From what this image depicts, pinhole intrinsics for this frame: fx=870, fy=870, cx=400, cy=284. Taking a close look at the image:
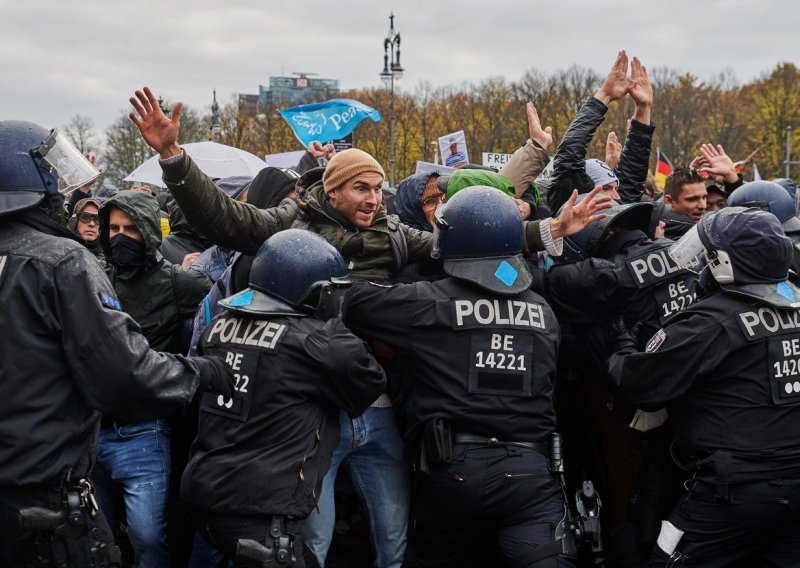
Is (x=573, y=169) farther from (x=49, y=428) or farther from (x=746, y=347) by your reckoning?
(x=49, y=428)

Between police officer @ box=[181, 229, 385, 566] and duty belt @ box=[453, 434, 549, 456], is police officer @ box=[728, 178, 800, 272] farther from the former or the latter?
police officer @ box=[181, 229, 385, 566]

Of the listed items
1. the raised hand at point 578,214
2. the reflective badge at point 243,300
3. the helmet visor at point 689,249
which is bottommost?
the reflective badge at point 243,300

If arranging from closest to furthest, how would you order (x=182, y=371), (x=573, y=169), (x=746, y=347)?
(x=182, y=371), (x=746, y=347), (x=573, y=169)

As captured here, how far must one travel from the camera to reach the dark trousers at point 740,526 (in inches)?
158

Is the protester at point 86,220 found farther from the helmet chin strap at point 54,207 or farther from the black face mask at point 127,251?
the helmet chin strap at point 54,207

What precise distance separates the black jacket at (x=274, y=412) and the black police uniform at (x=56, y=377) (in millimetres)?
438

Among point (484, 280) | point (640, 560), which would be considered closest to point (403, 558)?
point (640, 560)

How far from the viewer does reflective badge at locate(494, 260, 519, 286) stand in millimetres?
4230

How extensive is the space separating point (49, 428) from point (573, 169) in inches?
143

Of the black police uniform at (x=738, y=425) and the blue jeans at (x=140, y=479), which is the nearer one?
the black police uniform at (x=738, y=425)

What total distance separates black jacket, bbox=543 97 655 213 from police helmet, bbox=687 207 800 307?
1529 millimetres

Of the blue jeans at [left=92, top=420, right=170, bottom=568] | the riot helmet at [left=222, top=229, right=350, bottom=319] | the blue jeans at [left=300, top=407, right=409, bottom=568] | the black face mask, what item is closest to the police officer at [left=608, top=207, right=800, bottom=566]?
the blue jeans at [left=300, top=407, right=409, bottom=568]

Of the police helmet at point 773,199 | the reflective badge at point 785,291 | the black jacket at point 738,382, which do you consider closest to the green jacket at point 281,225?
the black jacket at point 738,382

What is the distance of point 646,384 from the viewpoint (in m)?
4.20
